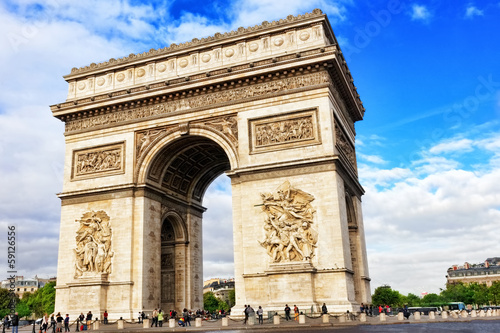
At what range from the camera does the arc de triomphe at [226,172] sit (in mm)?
23297

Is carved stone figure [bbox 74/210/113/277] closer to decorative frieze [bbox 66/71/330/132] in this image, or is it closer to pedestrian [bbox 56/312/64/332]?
pedestrian [bbox 56/312/64/332]

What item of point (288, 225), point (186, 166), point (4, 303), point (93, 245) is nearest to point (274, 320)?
point (288, 225)

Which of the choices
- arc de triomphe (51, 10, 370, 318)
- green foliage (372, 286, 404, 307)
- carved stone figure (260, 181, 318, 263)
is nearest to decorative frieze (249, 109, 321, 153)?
arc de triomphe (51, 10, 370, 318)

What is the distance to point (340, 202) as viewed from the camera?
932 inches

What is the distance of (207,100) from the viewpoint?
27.2m

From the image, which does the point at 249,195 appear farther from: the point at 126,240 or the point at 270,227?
the point at 126,240

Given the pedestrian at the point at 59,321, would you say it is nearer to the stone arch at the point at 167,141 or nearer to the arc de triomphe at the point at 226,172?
the arc de triomphe at the point at 226,172

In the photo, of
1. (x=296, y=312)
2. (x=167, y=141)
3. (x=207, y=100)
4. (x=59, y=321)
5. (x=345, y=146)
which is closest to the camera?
(x=296, y=312)

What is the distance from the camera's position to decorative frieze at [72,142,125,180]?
28.2 m

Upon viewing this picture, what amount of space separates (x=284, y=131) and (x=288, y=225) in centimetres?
498

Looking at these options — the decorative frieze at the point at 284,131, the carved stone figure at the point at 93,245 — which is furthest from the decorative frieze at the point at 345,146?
the carved stone figure at the point at 93,245

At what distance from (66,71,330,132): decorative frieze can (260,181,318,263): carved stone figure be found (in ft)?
17.6

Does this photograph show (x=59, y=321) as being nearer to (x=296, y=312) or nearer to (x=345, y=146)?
(x=296, y=312)

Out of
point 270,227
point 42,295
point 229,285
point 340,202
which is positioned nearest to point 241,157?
point 270,227
